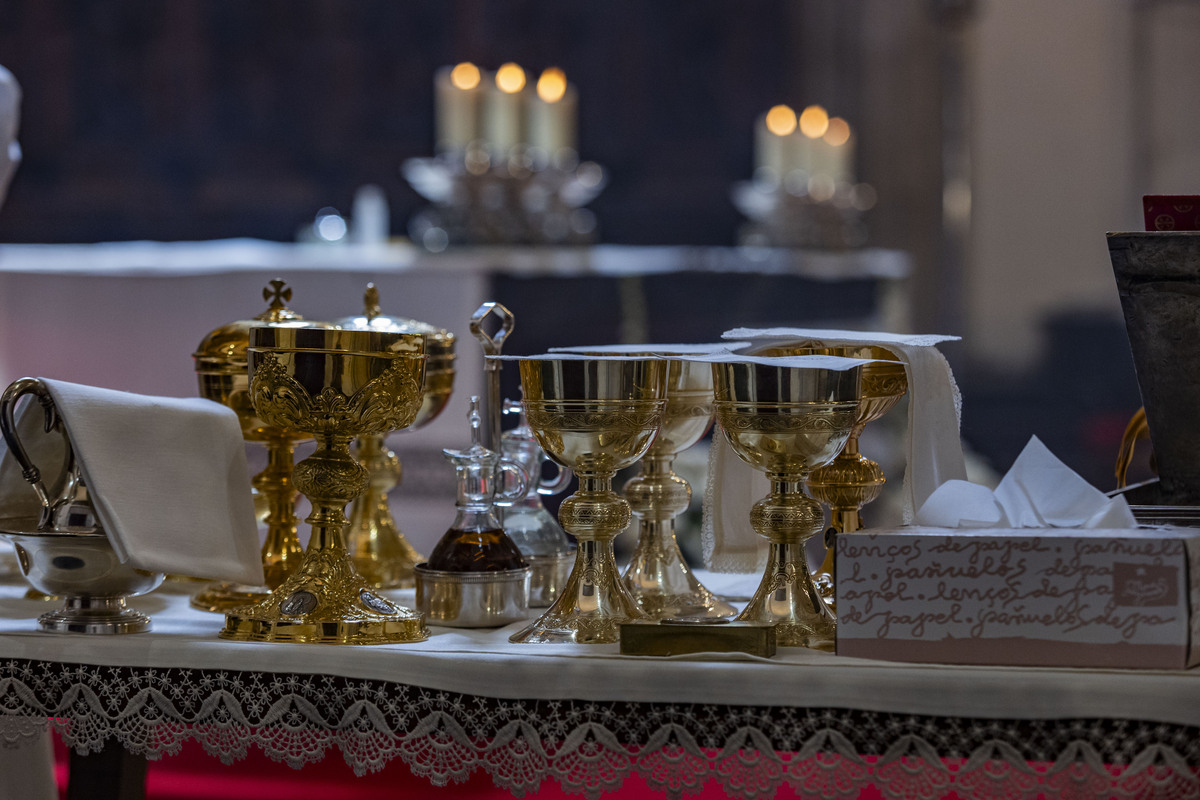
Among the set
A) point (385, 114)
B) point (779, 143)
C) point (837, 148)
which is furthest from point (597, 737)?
point (385, 114)

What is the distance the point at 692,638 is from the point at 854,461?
26 centimetres

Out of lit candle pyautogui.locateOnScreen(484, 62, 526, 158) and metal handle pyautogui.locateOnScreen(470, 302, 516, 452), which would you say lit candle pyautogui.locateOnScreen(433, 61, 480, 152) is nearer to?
lit candle pyautogui.locateOnScreen(484, 62, 526, 158)

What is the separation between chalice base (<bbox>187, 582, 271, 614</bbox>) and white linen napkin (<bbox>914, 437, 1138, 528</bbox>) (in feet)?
1.85

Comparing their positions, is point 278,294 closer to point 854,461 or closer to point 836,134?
point 854,461

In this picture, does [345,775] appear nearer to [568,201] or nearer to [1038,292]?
[568,201]

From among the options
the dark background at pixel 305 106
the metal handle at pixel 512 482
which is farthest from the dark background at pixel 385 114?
the metal handle at pixel 512 482

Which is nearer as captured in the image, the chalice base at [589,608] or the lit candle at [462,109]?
the chalice base at [589,608]

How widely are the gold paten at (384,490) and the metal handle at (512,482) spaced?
139 mm

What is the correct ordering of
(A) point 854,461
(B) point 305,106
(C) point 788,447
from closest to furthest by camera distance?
1. (C) point 788,447
2. (A) point 854,461
3. (B) point 305,106

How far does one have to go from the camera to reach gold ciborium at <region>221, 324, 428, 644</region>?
99 cm

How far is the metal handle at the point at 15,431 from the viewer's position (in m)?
1.00

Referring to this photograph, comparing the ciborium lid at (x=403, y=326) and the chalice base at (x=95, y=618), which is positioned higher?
the ciborium lid at (x=403, y=326)

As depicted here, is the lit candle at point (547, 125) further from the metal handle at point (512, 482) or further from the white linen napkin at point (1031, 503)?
the white linen napkin at point (1031, 503)

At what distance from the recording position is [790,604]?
983 mm
